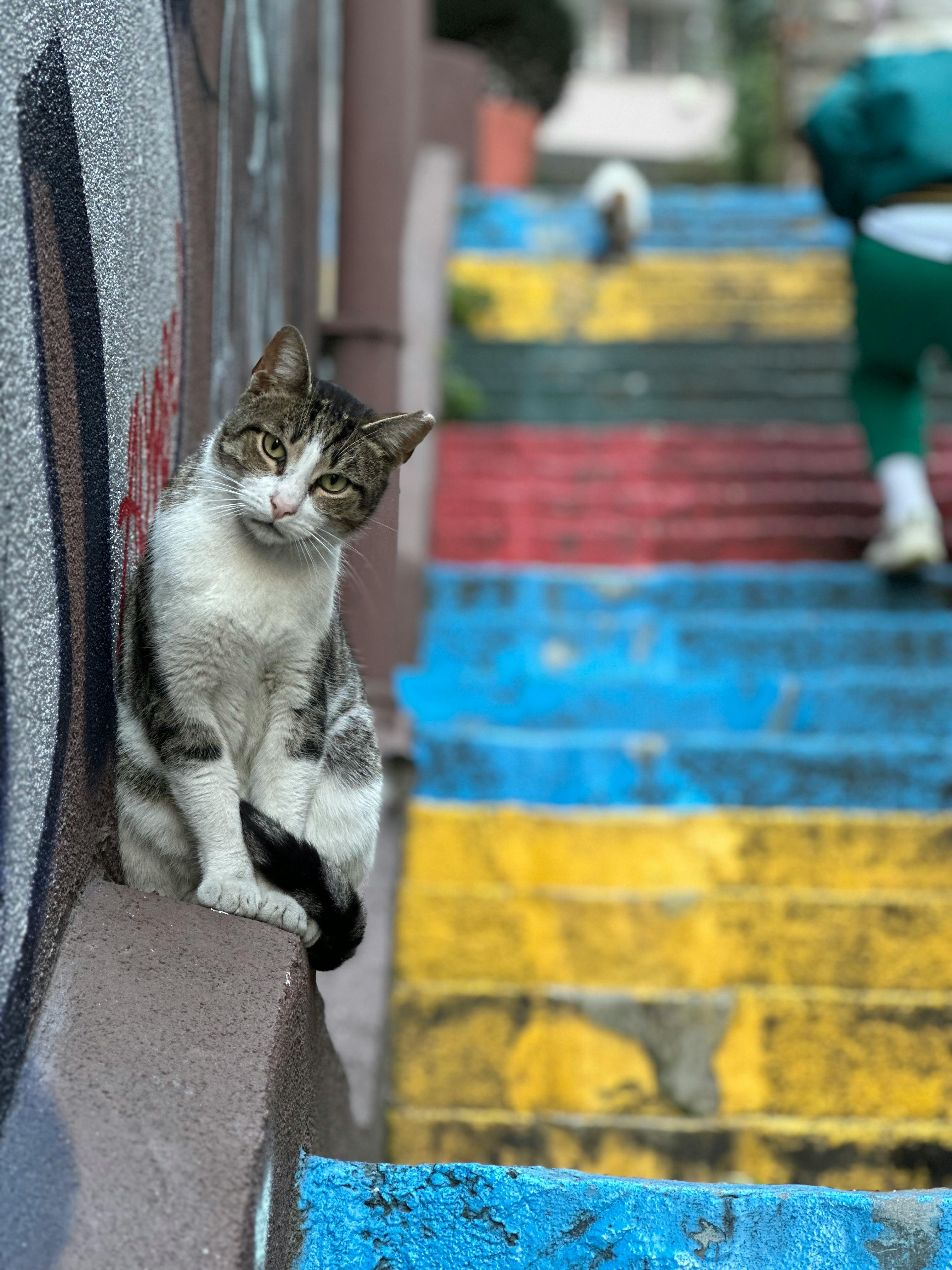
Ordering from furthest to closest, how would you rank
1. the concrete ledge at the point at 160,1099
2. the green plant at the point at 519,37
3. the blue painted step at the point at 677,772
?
the green plant at the point at 519,37 → the blue painted step at the point at 677,772 → the concrete ledge at the point at 160,1099

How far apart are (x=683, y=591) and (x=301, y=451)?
297cm

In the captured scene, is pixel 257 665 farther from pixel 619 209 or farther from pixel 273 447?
pixel 619 209

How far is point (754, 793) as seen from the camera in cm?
348

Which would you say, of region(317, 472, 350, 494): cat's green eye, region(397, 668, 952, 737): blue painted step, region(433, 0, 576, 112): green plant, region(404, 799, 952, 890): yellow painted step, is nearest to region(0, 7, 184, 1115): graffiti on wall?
region(317, 472, 350, 494): cat's green eye

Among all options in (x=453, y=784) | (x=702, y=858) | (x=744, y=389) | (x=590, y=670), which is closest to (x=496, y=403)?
(x=744, y=389)

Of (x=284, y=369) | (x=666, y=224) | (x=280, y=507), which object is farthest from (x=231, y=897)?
(x=666, y=224)

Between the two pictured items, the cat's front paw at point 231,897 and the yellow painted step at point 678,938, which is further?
the yellow painted step at point 678,938

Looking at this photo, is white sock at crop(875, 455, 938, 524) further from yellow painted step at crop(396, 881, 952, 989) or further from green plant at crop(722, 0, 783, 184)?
green plant at crop(722, 0, 783, 184)

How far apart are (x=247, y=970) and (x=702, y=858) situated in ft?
5.82

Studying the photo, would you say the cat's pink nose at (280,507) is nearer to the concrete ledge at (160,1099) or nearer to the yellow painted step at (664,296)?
the concrete ledge at (160,1099)

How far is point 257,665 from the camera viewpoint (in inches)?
67.6

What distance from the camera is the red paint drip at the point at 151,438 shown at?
1903mm

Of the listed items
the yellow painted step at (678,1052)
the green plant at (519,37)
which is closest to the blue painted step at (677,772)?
the yellow painted step at (678,1052)

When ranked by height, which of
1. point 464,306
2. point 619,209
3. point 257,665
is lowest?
point 257,665
